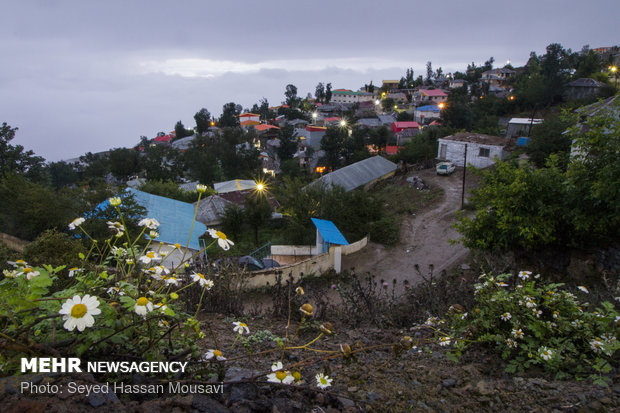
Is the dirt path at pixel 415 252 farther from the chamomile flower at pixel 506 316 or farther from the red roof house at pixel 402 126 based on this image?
the red roof house at pixel 402 126

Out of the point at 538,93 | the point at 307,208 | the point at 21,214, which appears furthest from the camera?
the point at 538,93

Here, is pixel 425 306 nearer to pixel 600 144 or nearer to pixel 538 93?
pixel 600 144

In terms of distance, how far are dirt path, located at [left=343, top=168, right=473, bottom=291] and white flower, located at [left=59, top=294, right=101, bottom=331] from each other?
8.81m

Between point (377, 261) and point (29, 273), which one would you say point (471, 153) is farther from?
point (29, 273)

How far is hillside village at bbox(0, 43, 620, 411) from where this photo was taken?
7.35ft

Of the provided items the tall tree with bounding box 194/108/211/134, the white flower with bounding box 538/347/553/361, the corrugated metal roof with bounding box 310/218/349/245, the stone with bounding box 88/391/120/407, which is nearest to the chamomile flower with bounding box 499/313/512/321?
the white flower with bounding box 538/347/553/361

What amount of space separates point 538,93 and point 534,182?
3624cm

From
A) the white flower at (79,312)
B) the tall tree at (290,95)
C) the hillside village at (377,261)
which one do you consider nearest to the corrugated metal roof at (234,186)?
the hillside village at (377,261)

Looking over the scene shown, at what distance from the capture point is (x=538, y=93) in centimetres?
3744

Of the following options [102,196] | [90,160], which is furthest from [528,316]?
[90,160]

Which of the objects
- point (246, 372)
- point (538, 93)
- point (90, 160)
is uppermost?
point (538, 93)

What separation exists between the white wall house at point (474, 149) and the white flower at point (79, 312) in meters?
25.4

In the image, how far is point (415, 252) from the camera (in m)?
13.3

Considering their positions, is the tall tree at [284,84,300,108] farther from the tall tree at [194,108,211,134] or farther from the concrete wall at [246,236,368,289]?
the concrete wall at [246,236,368,289]
